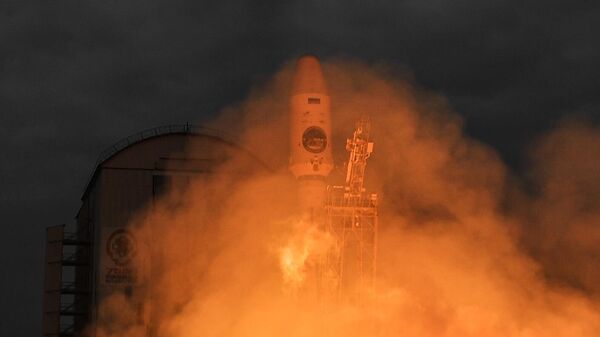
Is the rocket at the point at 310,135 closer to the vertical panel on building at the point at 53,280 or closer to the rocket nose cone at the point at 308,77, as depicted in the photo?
the rocket nose cone at the point at 308,77

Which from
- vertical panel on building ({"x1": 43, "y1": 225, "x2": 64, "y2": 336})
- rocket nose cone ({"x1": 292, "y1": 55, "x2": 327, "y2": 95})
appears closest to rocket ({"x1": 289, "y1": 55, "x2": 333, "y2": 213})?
rocket nose cone ({"x1": 292, "y1": 55, "x2": 327, "y2": 95})

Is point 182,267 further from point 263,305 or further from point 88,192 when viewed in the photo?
point 88,192

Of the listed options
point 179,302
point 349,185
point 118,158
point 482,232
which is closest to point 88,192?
point 118,158

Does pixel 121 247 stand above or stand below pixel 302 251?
above

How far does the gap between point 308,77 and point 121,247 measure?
1449cm

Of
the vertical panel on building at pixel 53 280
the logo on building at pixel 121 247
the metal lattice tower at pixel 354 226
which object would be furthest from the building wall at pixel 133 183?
the metal lattice tower at pixel 354 226

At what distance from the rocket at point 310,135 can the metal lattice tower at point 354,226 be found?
4.97 feet

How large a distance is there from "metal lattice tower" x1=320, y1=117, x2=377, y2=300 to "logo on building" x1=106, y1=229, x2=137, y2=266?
37.7ft

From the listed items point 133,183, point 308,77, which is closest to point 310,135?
point 308,77

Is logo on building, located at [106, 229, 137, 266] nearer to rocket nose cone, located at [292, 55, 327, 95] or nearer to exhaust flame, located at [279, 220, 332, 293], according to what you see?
exhaust flame, located at [279, 220, 332, 293]

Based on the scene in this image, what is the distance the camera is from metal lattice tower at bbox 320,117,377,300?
178 feet

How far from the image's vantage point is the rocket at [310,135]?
2066 inches

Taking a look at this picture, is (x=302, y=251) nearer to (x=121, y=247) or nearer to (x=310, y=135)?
(x=310, y=135)

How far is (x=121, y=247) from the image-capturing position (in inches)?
2308
